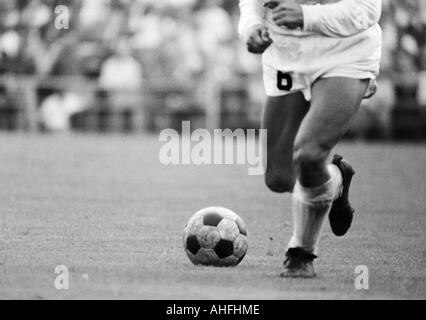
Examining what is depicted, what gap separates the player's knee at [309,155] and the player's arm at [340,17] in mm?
729

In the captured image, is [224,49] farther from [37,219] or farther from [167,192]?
[37,219]

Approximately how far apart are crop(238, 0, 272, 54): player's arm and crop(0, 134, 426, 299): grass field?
4.62 ft

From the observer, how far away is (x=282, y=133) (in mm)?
7367

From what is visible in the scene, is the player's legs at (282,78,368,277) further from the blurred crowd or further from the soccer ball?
the blurred crowd

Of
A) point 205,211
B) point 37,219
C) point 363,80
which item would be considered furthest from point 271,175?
point 37,219

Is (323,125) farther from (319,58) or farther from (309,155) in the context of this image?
(319,58)

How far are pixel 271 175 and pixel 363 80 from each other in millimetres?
978

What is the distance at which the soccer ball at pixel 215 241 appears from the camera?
7387mm

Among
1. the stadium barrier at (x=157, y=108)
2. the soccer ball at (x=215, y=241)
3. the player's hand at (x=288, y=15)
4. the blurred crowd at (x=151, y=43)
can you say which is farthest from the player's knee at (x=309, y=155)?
the stadium barrier at (x=157, y=108)

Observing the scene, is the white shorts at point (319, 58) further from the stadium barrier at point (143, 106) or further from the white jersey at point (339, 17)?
the stadium barrier at point (143, 106)

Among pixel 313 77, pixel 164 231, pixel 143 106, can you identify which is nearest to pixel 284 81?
pixel 313 77

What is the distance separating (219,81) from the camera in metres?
27.7

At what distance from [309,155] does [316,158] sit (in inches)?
2.0

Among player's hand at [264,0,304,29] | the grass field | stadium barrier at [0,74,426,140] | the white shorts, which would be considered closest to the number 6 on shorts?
the white shorts
